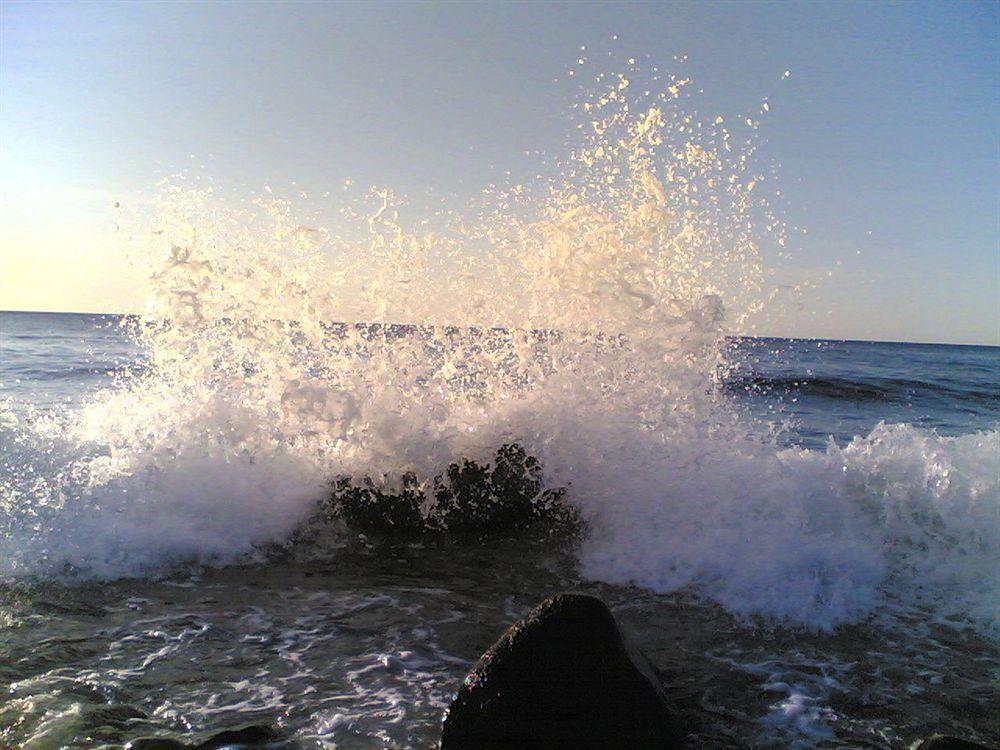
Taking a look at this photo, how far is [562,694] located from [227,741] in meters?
1.52

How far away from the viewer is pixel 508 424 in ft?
23.2

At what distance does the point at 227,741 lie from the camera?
3164 mm

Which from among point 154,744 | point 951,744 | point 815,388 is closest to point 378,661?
point 154,744

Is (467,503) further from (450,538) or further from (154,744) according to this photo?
(154,744)

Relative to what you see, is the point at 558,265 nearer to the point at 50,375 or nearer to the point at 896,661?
the point at 896,661

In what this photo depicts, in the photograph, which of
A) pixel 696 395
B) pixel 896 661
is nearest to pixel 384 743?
pixel 896 661

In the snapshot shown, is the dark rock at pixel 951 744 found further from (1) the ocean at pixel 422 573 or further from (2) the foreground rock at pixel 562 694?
(2) the foreground rock at pixel 562 694

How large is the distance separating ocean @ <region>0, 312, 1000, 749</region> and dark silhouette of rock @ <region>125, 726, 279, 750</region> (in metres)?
0.10

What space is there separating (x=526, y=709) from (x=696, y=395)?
4926mm

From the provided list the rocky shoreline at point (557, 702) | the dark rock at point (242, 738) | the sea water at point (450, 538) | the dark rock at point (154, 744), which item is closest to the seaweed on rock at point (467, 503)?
the sea water at point (450, 538)

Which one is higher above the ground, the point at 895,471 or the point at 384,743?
the point at 895,471

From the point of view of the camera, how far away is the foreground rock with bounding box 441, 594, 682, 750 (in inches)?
119

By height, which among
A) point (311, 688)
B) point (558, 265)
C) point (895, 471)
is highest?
point (558, 265)

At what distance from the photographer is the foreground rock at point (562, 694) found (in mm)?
3025
